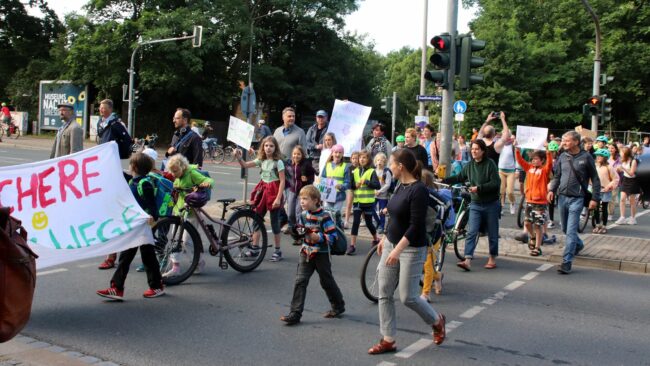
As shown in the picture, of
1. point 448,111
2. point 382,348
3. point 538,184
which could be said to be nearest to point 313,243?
point 382,348

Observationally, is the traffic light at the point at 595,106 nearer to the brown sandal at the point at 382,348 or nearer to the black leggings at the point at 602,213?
the black leggings at the point at 602,213

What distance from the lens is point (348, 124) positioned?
37.0 ft

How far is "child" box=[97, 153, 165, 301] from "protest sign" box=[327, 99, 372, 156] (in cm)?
480

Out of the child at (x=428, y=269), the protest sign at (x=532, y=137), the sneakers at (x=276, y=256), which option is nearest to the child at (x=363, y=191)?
the sneakers at (x=276, y=256)

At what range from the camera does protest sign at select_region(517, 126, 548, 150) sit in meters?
14.0

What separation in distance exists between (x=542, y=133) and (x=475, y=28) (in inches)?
1348

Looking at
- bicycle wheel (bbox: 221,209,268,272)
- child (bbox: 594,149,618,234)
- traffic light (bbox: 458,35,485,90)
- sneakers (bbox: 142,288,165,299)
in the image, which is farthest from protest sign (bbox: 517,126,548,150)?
sneakers (bbox: 142,288,165,299)

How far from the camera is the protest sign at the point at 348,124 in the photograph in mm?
11203

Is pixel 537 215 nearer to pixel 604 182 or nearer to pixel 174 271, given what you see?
pixel 604 182

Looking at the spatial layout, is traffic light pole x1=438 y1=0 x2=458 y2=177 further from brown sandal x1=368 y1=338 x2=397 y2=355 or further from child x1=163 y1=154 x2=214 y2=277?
brown sandal x1=368 y1=338 x2=397 y2=355

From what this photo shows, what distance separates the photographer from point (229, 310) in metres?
6.14

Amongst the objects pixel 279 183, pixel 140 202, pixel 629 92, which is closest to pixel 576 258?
pixel 279 183

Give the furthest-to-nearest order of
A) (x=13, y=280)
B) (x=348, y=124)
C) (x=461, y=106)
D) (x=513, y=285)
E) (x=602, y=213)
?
(x=461, y=106)
(x=602, y=213)
(x=348, y=124)
(x=513, y=285)
(x=13, y=280)

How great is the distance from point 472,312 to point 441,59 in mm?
5224
